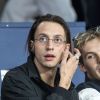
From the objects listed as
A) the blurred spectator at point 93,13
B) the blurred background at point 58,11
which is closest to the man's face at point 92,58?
the blurred background at point 58,11

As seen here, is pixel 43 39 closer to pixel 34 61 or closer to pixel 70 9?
pixel 34 61

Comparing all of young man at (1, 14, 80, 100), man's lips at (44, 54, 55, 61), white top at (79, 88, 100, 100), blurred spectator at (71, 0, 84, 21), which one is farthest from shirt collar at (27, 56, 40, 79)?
blurred spectator at (71, 0, 84, 21)

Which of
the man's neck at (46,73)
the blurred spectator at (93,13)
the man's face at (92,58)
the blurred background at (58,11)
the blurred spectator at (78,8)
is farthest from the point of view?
the blurred spectator at (78,8)

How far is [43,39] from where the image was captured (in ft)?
14.9

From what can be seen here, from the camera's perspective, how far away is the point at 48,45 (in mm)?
4520

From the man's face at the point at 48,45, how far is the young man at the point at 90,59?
218 millimetres

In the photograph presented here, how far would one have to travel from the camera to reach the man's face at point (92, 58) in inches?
185

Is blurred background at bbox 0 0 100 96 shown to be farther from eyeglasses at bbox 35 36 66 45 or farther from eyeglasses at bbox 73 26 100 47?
eyeglasses at bbox 35 36 66 45

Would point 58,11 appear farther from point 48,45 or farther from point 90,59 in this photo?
point 48,45

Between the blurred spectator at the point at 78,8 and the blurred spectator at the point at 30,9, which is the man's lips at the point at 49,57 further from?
the blurred spectator at the point at 78,8

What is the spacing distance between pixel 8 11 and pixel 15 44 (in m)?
1.94

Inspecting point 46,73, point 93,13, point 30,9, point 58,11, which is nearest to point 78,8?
point 93,13

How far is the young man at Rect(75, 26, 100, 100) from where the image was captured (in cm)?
467

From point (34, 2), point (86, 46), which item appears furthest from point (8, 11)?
point (86, 46)
